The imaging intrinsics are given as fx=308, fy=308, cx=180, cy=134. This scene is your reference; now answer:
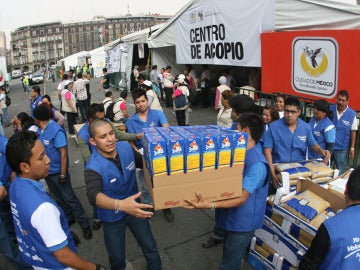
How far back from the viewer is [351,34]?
17.6ft

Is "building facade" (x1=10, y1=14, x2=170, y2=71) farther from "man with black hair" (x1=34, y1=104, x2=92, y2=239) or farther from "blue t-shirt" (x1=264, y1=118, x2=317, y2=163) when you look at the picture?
"blue t-shirt" (x1=264, y1=118, x2=317, y2=163)

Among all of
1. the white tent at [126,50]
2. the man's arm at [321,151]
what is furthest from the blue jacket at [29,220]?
the white tent at [126,50]

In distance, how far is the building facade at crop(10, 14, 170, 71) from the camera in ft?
357

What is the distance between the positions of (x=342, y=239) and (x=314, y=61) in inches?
201

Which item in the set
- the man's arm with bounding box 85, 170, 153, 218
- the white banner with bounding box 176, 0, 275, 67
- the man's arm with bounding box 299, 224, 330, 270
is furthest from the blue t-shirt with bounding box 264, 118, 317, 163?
the white banner with bounding box 176, 0, 275, 67

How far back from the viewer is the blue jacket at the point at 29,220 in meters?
1.92

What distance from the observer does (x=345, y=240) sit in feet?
5.63

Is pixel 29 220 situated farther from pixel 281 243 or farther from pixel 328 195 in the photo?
pixel 328 195

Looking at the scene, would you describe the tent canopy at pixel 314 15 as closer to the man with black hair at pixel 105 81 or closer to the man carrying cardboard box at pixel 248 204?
the man carrying cardboard box at pixel 248 204

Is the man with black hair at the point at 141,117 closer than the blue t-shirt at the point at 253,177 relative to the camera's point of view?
No

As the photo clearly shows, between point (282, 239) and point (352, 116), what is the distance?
8.90ft

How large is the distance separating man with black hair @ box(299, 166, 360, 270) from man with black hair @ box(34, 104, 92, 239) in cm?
325

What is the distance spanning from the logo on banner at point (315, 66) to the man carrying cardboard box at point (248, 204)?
406cm

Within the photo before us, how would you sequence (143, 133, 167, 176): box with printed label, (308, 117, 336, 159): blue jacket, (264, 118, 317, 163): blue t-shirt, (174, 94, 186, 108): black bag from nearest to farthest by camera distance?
(143, 133, 167, 176): box with printed label, (264, 118, 317, 163): blue t-shirt, (308, 117, 336, 159): blue jacket, (174, 94, 186, 108): black bag
